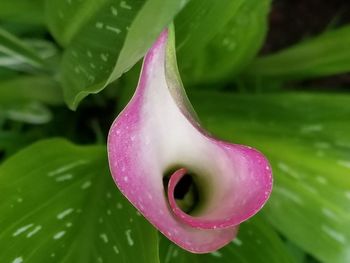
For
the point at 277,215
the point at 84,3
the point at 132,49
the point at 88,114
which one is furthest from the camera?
the point at 88,114

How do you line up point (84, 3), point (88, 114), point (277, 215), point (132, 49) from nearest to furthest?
point (132, 49)
point (84, 3)
point (277, 215)
point (88, 114)

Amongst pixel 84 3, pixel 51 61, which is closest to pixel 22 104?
pixel 51 61

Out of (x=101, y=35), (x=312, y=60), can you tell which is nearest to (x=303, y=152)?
(x=312, y=60)

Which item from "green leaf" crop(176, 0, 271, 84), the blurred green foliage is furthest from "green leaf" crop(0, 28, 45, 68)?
"green leaf" crop(176, 0, 271, 84)

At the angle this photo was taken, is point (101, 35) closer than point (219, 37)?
Yes

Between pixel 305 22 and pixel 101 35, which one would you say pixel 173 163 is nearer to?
pixel 101 35

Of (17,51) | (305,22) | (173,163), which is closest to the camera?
(173,163)

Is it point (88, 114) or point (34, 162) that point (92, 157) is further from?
point (88, 114)

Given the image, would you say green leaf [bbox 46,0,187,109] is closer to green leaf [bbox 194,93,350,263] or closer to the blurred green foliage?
the blurred green foliage
